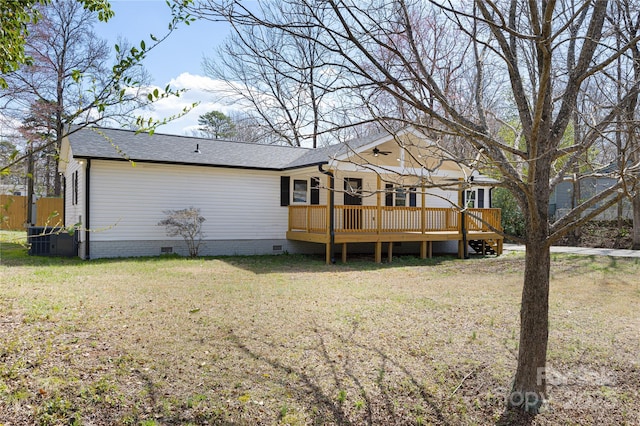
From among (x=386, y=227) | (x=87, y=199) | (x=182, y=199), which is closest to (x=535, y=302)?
(x=386, y=227)

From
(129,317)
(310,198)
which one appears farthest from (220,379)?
(310,198)

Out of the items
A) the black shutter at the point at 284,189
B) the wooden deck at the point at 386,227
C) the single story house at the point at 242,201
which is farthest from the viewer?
the black shutter at the point at 284,189

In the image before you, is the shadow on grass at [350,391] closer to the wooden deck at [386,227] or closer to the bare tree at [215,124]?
the wooden deck at [386,227]

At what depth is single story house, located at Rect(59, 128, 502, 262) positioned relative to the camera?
12.8 meters

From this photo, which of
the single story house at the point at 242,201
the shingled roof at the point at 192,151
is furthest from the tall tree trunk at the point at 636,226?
the shingled roof at the point at 192,151

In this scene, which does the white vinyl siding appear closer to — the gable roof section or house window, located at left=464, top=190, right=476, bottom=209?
the gable roof section

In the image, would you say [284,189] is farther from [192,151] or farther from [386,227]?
[386,227]

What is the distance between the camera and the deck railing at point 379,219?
530 inches

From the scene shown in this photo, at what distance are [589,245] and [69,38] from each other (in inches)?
973

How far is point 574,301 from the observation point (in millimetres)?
7516

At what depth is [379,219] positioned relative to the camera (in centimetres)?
1331

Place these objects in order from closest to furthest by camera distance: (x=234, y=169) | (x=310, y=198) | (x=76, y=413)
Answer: (x=76, y=413) → (x=234, y=169) → (x=310, y=198)

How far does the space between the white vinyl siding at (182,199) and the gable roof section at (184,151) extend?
0.30m

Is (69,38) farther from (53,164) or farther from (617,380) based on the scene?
(617,380)
